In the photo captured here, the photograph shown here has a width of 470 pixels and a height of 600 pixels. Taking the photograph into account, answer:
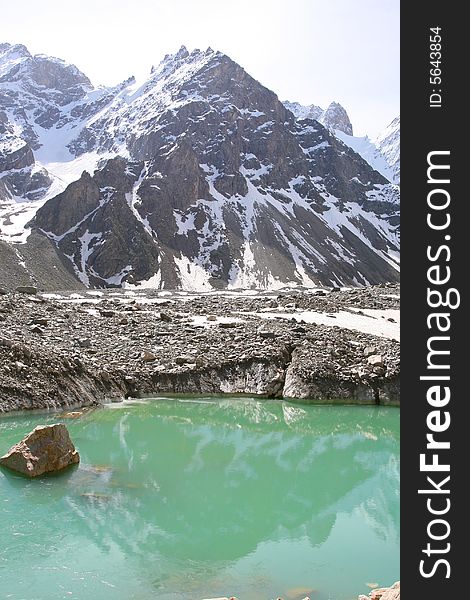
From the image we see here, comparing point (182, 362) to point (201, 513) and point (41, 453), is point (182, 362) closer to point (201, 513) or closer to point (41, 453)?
point (41, 453)

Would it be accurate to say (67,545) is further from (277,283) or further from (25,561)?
(277,283)

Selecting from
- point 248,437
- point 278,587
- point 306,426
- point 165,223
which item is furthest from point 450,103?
point 165,223

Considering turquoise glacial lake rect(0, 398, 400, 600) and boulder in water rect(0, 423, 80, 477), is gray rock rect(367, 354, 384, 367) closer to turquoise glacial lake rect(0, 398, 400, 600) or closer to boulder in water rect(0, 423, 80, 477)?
turquoise glacial lake rect(0, 398, 400, 600)

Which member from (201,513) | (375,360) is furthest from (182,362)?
(201,513)

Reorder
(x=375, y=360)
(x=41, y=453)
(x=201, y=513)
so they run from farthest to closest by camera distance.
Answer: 1. (x=375, y=360)
2. (x=41, y=453)
3. (x=201, y=513)

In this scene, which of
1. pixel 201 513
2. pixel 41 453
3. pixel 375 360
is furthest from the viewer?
pixel 375 360

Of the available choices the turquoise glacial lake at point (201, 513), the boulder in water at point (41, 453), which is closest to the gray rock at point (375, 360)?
the turquoise glacial lake at point (201, 513)
